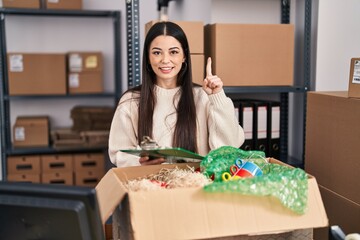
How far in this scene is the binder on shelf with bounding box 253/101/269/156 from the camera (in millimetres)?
2328

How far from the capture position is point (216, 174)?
1.07m

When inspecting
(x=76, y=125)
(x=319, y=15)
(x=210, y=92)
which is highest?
(x=319, y=15)

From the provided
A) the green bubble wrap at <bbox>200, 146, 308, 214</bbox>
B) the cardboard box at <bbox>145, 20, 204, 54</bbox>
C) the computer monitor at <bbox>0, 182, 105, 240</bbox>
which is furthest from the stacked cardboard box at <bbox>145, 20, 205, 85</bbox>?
the computer monitor at <bbox>0, 182, 105, 240</bbox>

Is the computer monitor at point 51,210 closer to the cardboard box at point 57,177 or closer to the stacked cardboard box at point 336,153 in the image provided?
the stacked cardboard box at point 336,153

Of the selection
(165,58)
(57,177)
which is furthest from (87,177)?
(165,58)

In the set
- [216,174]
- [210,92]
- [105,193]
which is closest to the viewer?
[105,193]

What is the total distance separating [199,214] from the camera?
862 millimetres

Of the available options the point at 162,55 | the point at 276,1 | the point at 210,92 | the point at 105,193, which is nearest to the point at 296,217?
the point at 105,193

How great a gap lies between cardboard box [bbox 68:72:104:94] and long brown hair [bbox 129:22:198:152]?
2.03 m

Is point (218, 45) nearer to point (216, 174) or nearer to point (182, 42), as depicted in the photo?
point (182, 42)

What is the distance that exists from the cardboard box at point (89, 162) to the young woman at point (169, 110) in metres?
2.02

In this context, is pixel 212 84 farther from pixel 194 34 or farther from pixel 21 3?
pixel 21 3

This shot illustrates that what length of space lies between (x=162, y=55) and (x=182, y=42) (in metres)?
0.10

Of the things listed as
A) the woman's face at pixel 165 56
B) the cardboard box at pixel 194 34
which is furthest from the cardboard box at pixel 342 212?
the cardboard box at pixel 194 34
